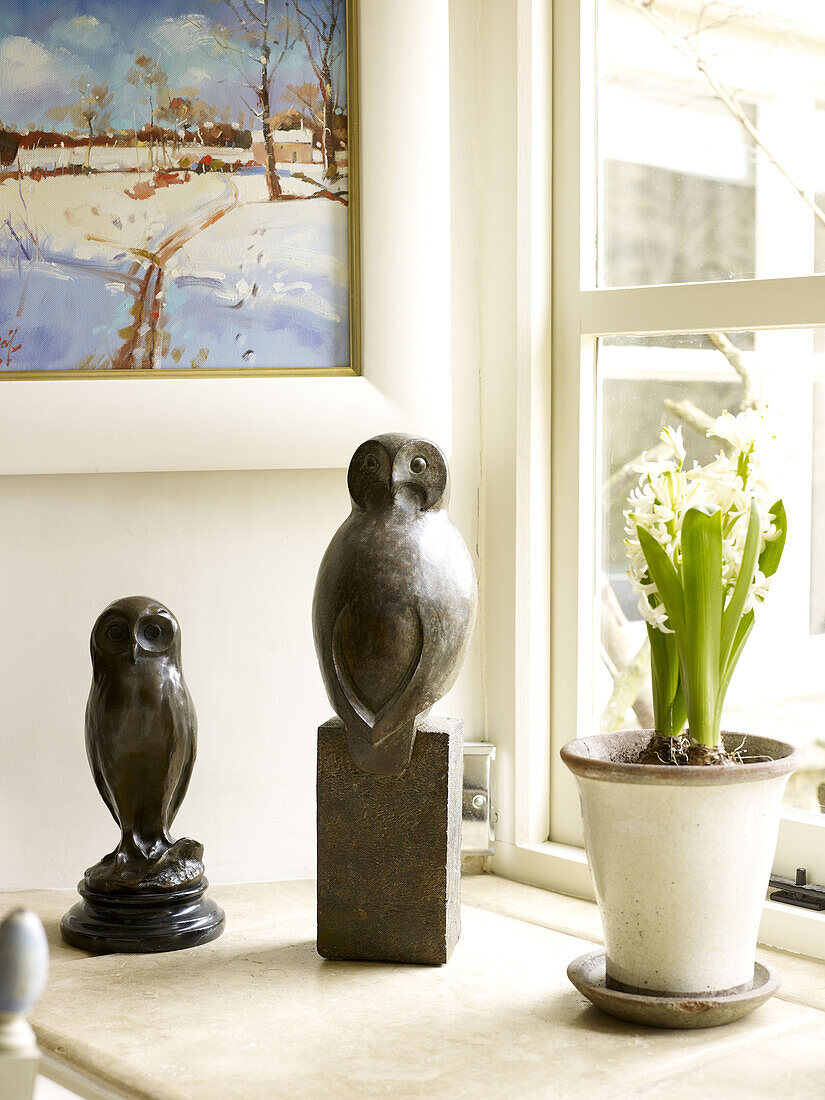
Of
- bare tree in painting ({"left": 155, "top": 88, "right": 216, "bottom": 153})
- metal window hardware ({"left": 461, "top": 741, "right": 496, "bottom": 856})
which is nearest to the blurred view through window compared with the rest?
metal window hardware ({"left": 461, "top": 741, "right": 496, "bottom": 856})

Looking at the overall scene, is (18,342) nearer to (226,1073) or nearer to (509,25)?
(509,25)

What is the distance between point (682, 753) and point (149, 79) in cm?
75

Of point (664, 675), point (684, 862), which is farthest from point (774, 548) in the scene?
point (684, 862)

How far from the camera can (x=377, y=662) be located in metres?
0.94

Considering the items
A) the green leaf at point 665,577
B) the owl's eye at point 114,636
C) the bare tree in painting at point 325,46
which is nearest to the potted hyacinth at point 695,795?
the green leaf at point 665,577

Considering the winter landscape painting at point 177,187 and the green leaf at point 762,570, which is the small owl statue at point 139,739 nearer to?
the winter landscape painting at point 177,187

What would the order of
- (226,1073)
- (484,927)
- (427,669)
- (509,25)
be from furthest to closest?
(509,25), (484,927), (427,669), (226,1073)

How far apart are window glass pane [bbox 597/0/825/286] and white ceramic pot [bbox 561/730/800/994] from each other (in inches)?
18.3

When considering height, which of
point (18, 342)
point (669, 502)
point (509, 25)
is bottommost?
point (669, 502)

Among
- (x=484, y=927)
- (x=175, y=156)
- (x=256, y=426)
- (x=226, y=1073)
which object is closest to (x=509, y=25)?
(x=175, y=156)

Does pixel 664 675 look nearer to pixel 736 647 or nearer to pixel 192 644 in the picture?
pixel 736 647

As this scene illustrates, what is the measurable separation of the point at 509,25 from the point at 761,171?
296mm

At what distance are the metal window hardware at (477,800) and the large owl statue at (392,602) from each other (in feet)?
0.88

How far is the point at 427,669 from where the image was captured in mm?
952
